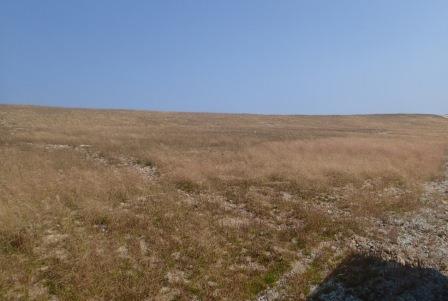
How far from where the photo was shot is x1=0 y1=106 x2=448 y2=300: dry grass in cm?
1203

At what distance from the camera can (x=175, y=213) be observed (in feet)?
58.3

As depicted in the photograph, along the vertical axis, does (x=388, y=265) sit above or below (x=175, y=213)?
below

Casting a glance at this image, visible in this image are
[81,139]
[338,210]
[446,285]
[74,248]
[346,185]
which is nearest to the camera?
[446,285]

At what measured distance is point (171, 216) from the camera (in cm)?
1730

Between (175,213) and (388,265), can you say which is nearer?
(388,265)

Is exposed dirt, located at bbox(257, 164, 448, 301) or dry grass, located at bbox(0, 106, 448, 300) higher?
dry grass, located at bbox(0, 106, 448, 300)

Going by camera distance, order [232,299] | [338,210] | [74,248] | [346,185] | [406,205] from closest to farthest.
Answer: [232,299]
[74,248]
[338,210]
[406,205]
[346,185]

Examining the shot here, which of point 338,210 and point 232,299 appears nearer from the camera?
point 232,299

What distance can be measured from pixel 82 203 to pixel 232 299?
30.7 ft

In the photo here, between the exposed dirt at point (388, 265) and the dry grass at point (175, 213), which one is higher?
the dry grass at point (175, 213)

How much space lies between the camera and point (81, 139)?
40594mm

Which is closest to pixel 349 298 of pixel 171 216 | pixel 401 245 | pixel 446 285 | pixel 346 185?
pixel 446 285

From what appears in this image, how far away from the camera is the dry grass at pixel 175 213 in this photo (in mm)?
12031

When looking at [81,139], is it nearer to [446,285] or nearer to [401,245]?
[401,245]
